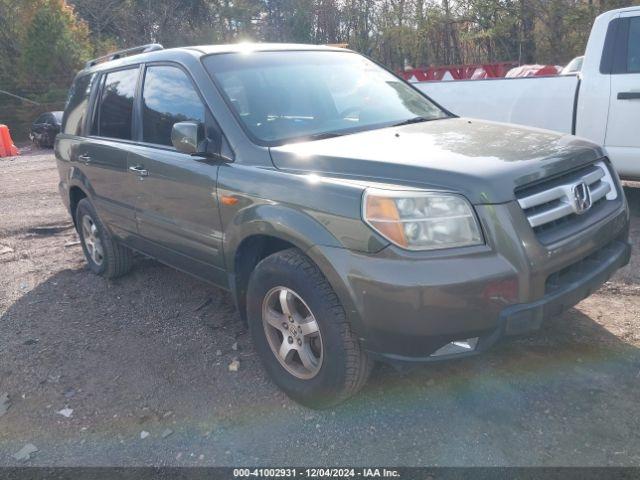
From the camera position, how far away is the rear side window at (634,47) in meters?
5.34

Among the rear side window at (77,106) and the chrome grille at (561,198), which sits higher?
the rear side window at (77,106)

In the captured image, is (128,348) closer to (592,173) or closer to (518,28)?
(592,173)

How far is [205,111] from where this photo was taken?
11.4 feet

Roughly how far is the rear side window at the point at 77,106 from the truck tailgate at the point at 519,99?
3.69 meters

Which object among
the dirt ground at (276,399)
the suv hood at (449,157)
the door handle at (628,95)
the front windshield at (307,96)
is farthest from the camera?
the door handle at (628,95)

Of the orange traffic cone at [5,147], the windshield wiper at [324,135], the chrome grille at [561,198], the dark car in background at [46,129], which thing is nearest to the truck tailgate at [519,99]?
the chrome grille at [561,198]

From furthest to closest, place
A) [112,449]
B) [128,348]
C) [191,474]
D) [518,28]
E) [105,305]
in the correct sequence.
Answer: [518,28] < [105,305] < [128,348] < [112,449] < [191,474]

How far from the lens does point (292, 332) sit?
3084 millimetres

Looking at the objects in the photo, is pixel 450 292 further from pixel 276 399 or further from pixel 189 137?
pixel 189 137

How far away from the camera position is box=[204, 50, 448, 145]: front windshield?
3420 mm

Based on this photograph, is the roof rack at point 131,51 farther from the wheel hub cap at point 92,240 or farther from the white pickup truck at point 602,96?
the white pickup truck at point 602,96

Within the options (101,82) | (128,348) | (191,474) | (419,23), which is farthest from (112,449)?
(419,23)

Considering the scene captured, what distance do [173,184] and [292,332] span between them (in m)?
1.30

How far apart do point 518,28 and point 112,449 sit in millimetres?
18468
